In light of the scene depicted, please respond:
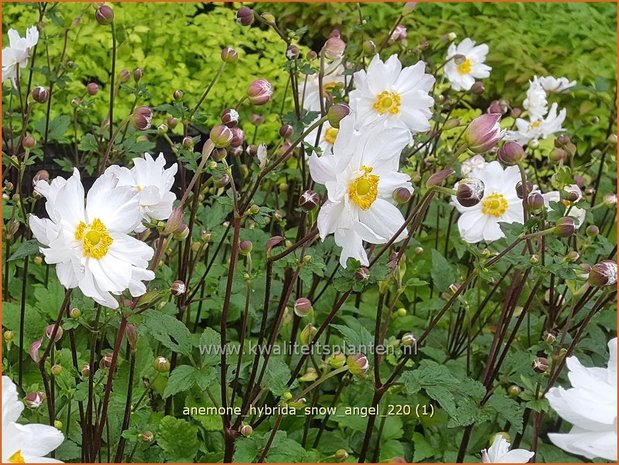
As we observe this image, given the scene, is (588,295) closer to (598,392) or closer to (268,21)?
(598,392)

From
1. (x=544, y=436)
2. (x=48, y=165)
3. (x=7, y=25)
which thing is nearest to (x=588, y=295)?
(x=544, y=436)

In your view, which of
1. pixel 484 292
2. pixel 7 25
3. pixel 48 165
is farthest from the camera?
pixel 7 25

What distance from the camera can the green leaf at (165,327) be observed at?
3.78ft

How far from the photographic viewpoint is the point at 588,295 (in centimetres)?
149

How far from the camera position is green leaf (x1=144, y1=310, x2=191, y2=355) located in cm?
115

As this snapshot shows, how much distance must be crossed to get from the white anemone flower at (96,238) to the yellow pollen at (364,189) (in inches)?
12.7

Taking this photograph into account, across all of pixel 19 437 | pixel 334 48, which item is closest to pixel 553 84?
pixel 334 48

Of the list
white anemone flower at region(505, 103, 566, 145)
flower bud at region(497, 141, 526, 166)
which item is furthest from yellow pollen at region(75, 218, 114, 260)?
white anemone flower at region(505, 103, 566, 145)

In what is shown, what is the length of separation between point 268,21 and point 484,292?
1.05m

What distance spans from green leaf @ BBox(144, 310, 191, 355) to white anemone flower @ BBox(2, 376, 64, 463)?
31 cm

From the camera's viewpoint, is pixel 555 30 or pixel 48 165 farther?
pixel 555 30

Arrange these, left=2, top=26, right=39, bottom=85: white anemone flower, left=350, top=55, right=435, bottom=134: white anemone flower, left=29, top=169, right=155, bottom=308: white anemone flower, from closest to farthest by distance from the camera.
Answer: left=29, top=169, right=155, bottom=308: white anemone flower, left=350, top=55, right=435, bottom=134: white anemone flower, left=2, top=26, right=39, bottom=85: white anemone flower

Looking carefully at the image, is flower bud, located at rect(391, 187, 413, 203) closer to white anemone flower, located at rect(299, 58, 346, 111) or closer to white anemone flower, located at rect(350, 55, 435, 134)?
white anemone flower, located at rect(350, 55, 435, 134)

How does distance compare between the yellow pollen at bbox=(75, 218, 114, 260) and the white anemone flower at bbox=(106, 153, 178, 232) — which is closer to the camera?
the yellow pollen at bbox=(75, 218, 114, 260)
